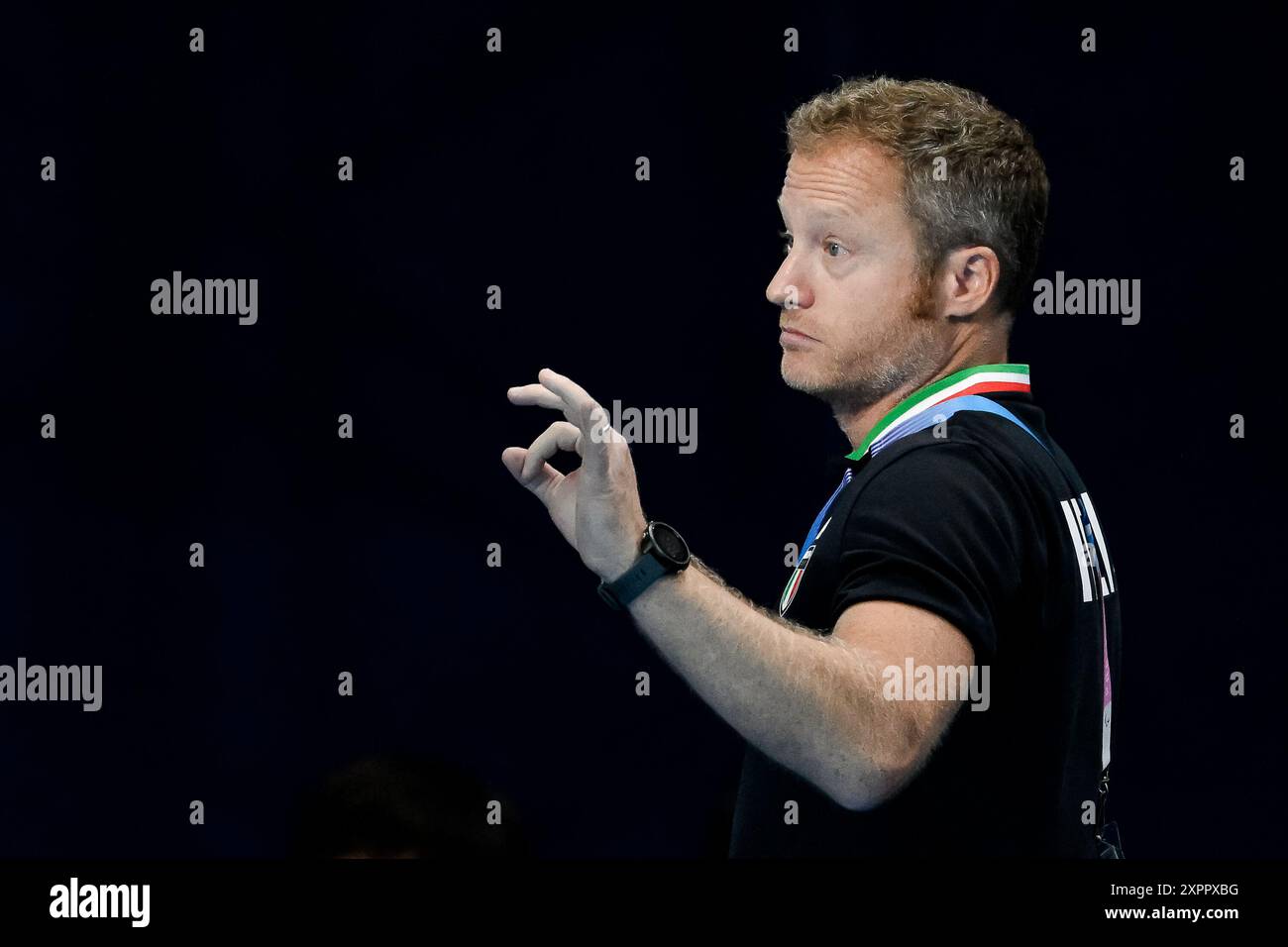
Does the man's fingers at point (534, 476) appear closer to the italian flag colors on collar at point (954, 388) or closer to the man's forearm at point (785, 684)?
the man's forearm at point (785, 684)

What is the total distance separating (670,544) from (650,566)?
40 mm

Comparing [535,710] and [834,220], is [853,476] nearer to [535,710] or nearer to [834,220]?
[834,220]

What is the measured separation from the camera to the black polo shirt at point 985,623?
79.8 inches

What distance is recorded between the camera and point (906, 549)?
1.99 metres

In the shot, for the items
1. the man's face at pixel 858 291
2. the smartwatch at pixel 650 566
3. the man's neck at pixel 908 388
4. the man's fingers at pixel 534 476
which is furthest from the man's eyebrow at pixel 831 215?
the smartwatch at pixel 650 566

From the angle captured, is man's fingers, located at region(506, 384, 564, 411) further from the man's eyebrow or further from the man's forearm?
the man's eyebrow

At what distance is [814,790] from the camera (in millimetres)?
2238

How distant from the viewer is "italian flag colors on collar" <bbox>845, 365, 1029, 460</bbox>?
7.95 ft

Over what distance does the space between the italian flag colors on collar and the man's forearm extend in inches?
24.2

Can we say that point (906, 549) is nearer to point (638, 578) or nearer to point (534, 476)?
point (638, 578)

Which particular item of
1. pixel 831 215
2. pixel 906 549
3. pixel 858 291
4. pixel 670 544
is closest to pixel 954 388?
pixel 858 291

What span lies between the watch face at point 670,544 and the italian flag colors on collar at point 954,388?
603mm
